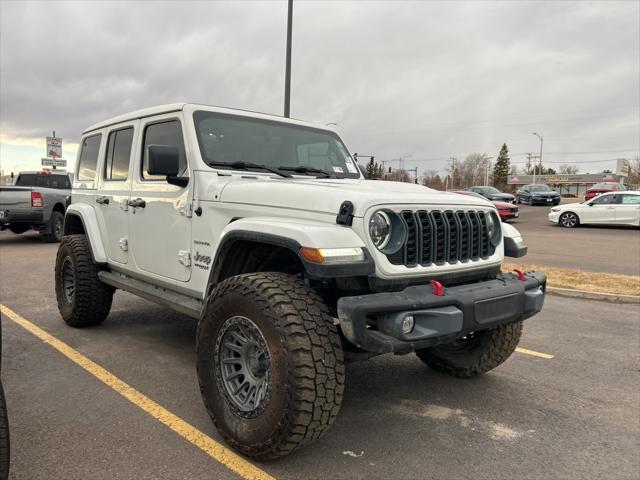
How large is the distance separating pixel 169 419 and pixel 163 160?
5.57 feet

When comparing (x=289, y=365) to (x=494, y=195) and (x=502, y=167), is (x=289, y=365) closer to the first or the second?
(x=494, y=195)

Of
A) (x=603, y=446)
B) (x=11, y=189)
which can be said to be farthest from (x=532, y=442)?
(x=11, y=189)

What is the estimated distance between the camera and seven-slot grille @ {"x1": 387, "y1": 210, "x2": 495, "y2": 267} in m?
2.91

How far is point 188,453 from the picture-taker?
288 cm

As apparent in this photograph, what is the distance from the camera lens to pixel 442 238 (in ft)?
10.1

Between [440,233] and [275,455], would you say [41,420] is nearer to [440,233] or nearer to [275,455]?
[275,455]

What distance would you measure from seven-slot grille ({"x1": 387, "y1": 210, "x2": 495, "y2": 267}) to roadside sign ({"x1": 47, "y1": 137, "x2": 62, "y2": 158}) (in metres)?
38.4

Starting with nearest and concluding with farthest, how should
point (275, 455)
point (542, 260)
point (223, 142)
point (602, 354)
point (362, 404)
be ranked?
point (275, 455) → point (362, 404) → point (223, 142) → point (602, 354) → point (542, 260)

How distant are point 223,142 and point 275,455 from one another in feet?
7.46

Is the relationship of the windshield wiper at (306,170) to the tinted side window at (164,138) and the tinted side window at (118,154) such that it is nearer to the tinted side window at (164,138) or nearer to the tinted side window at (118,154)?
the tinted side window at (164,138)

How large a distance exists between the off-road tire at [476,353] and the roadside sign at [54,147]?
37.8 meters

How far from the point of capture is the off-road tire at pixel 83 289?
502 centimetres

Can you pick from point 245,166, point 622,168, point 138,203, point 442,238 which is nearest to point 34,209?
point 138,203

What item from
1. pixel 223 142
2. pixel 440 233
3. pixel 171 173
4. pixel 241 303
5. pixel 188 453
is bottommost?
pixel 188 453
